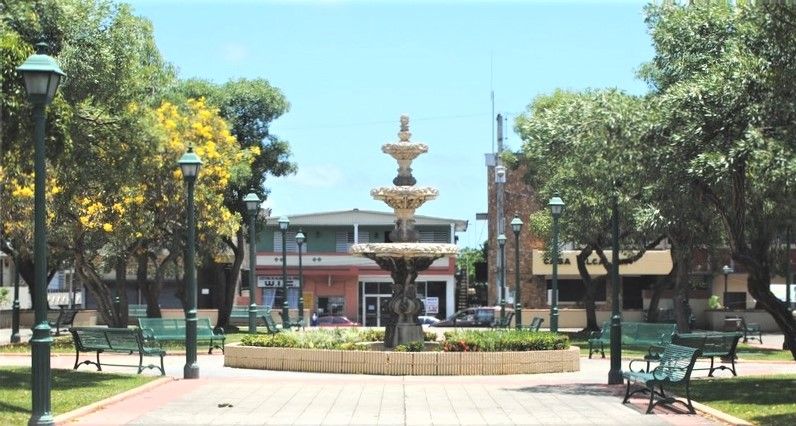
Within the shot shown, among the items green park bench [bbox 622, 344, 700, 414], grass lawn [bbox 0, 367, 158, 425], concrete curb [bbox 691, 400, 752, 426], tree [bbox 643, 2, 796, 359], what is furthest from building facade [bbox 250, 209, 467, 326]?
concrete curb [bbox 691, 400, 752, 426]

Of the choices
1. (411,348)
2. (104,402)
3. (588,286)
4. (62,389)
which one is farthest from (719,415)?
(588,286)

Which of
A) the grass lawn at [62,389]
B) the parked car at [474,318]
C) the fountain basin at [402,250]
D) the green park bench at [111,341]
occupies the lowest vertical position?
the parked car at [474,318]

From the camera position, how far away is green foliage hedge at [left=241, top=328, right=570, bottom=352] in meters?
22.2

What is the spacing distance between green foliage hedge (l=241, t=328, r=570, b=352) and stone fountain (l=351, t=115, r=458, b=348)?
3.31ft

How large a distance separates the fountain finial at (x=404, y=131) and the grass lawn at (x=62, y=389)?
836 centimetres

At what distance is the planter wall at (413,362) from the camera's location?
21.3m

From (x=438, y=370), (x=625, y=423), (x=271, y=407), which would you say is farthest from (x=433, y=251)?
(x=625, y=423)

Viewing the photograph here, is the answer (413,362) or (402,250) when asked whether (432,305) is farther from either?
(413,362)

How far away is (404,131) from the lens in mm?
25219

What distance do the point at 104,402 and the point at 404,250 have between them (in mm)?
9500

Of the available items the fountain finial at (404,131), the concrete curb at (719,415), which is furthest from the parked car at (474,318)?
the concrete curb at (719,415)

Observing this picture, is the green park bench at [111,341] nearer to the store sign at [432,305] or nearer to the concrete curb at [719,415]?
the concrete curb at [719,415]

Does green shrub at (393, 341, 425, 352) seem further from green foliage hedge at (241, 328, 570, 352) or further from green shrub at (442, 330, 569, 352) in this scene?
green shrub at (442, 330, 569, 352)

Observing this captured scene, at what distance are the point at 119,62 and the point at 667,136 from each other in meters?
10.1
